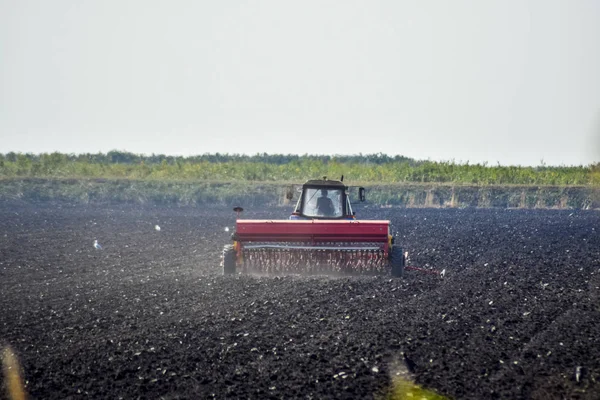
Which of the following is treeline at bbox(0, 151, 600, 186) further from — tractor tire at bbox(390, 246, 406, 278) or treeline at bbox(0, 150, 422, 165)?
tractor tire at bbox(390, 246, 406, 278)

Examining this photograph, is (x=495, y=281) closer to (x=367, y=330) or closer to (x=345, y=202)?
(x=345, y=202)

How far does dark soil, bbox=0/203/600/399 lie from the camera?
9.30 metres

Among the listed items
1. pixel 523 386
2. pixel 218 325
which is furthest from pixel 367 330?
pixel 523 386

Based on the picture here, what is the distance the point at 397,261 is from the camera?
1783 cm

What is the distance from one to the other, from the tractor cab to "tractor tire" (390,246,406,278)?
2461mm

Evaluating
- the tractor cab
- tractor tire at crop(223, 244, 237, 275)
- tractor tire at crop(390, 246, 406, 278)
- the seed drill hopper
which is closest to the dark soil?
tractor tire at crop(390, 246, 406, 278)

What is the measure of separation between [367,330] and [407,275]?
6504 mm

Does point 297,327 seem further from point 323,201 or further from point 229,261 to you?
point 323,201

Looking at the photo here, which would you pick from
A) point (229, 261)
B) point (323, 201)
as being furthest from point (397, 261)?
point (229, 261)

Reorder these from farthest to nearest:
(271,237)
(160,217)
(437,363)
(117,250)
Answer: (160,217), (117,250), (271,237), (437,363)

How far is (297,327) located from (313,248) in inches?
233

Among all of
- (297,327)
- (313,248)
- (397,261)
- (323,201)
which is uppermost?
(323,201)

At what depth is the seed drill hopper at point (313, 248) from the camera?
58.9 feet

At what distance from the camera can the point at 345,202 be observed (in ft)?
66.4
